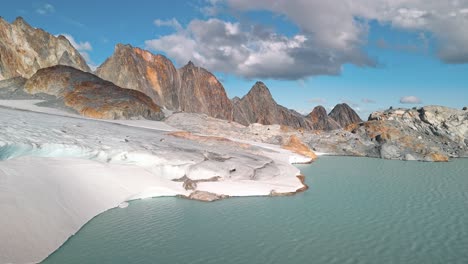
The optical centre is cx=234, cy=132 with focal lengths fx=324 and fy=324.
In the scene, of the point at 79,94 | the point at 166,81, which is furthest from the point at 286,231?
the point at 166,81

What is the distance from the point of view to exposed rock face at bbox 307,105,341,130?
13675 centimetres

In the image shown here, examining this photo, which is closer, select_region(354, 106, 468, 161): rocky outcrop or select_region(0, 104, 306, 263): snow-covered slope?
select_region(0, 104, 306, 263): snow-covered slope

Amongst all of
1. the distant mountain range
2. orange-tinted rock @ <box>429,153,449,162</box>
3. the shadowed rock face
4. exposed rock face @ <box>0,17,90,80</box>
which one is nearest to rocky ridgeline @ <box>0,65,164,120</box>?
the shadowed rock face

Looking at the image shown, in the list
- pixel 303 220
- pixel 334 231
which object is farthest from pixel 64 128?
pixel 334 231

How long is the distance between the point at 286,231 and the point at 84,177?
11283 millimetres

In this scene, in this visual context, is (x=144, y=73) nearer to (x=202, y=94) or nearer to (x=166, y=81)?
(x=166, y=81)

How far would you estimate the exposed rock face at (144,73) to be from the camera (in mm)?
81000

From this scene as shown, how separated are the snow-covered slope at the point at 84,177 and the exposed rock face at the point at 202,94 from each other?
238 feet

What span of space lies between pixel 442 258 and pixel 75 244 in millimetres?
13731

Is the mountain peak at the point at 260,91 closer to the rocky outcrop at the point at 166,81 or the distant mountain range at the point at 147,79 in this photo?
the distant mountain range at the point at 147,79

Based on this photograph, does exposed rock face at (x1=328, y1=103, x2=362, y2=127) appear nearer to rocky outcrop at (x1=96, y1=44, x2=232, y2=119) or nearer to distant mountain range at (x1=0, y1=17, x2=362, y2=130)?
distant mountain range at (x1=0, y1=17, x2=362, y2=130)

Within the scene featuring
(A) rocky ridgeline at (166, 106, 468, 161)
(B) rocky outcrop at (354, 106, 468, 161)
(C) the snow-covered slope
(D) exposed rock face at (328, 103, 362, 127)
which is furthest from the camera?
(D) exposed rock face at (328, 103, 362, 127)

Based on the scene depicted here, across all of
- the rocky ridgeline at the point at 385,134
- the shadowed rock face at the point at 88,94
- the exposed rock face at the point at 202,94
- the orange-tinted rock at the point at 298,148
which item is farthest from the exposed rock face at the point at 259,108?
the orange-tinted rock at the point at 298,148

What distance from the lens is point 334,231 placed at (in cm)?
1450
